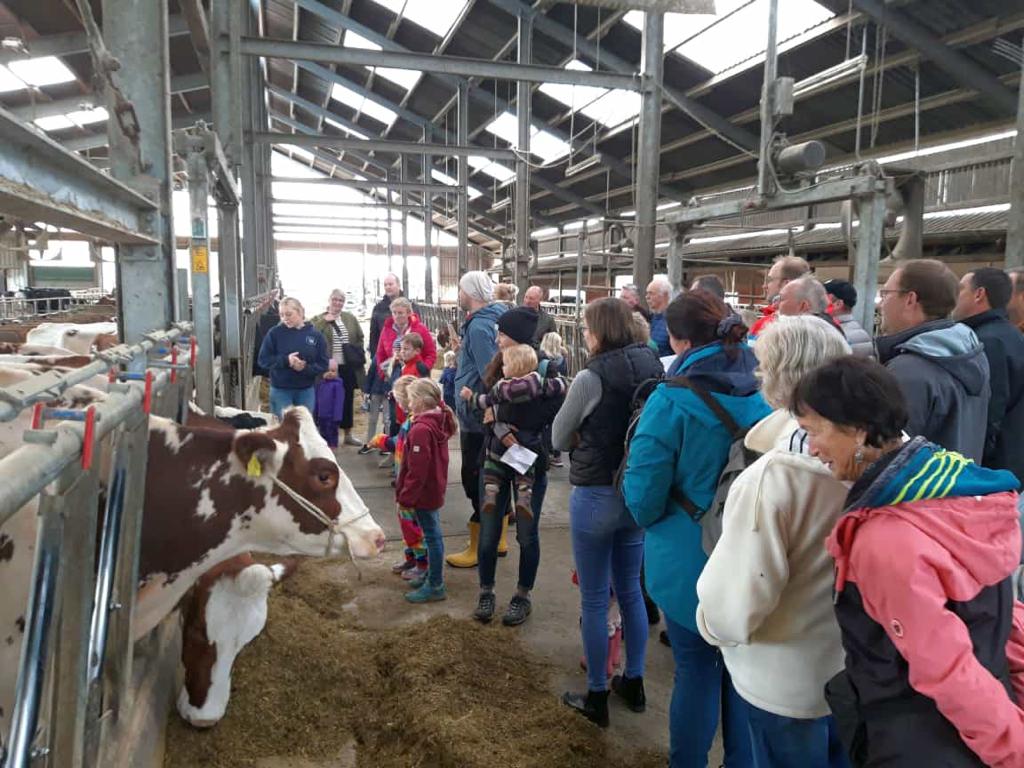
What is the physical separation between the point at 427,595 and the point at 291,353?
7.79 feet

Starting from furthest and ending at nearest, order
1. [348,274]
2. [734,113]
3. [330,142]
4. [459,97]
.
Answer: [348,274], [459,97], [734,113], [330,142]

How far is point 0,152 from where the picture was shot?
1298mm

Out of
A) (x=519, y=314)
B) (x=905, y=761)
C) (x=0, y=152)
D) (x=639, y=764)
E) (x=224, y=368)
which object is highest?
(x=0, y=152)

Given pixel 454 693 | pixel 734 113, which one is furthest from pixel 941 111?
pixel 454 693

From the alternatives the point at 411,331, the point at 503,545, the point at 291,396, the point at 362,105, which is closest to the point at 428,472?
the point at 503,545

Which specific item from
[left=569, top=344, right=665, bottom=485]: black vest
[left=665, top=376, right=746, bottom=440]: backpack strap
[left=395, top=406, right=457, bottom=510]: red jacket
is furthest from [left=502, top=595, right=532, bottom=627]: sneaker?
[left=665, top=376, right=746, bottom=440]: backpack strap

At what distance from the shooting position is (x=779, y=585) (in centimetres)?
154

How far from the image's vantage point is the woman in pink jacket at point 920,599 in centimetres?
115

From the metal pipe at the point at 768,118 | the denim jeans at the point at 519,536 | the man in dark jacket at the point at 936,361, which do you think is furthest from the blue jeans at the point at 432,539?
the metal pipe at the point at 768,118

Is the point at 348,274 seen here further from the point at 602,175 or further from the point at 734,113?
the point at 734,113

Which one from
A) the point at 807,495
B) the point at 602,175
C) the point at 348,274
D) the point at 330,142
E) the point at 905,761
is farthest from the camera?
the point at 348,274

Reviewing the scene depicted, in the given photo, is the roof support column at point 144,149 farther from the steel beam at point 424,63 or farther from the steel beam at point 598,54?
the steel beam at point 598,54

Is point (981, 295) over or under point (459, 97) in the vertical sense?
under

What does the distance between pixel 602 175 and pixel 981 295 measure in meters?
15.3
